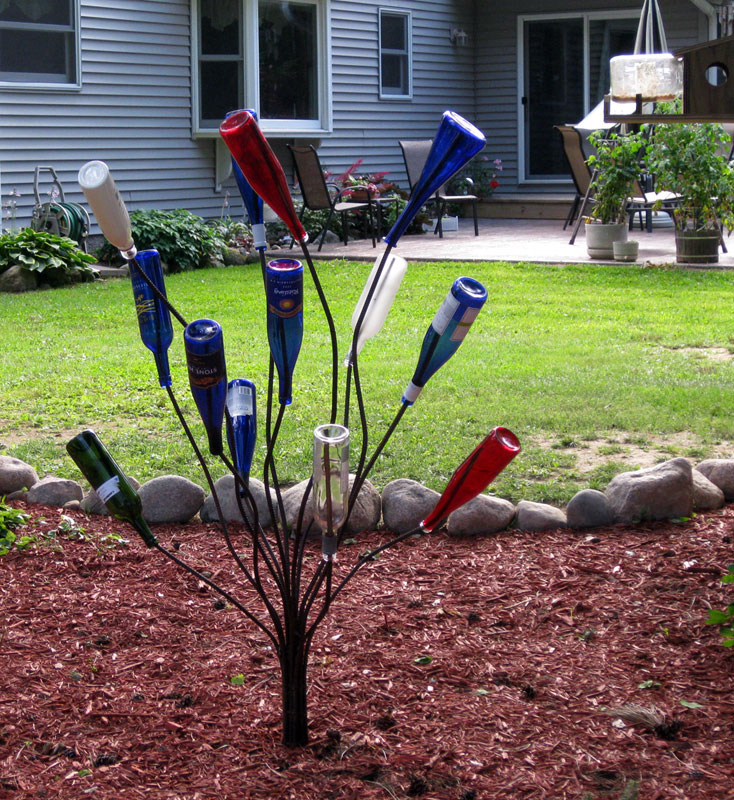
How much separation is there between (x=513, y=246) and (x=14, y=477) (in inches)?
351

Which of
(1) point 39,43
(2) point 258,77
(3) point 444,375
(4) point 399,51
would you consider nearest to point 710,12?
(4) point 399,51

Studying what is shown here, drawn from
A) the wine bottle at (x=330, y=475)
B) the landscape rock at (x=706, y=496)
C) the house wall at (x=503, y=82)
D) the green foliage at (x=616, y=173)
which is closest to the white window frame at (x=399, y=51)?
the house wall at (x=503, y=82)

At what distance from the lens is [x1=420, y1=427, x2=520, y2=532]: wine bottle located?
1880 mm

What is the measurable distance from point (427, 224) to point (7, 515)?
476 inches

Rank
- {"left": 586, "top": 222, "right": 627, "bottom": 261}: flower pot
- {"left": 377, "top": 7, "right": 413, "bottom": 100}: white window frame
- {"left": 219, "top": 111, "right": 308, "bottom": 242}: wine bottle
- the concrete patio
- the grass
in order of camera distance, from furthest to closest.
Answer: {"left": 377, "top": 7, "right": 413, "bottom": 100}: white window frame → the concrete patio → {"left": 586, "top": 222, "right": 627, "bottom": 261}: flower pot → the grass → {"left": 219, "top": 111, "right": 308, "bottom": 242}: wine bottle

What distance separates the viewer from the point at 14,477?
3.81m

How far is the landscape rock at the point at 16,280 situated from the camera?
9484 mm

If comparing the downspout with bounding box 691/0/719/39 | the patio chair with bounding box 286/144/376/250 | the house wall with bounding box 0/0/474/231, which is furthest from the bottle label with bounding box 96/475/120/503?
the downspout with bounding box 691/0/719/39

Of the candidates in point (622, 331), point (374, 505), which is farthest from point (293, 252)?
point (374, 505)

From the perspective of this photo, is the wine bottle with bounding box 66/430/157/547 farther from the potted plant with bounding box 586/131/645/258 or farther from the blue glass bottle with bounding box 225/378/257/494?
the potted plant with bounding box 586/131/645/258

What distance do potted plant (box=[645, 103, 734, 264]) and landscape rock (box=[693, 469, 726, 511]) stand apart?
6304 mm

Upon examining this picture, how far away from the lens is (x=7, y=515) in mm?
3371

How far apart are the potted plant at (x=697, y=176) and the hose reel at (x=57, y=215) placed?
564 cm

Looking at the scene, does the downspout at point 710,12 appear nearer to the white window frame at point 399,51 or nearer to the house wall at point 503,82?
the house wall at point 503,82
